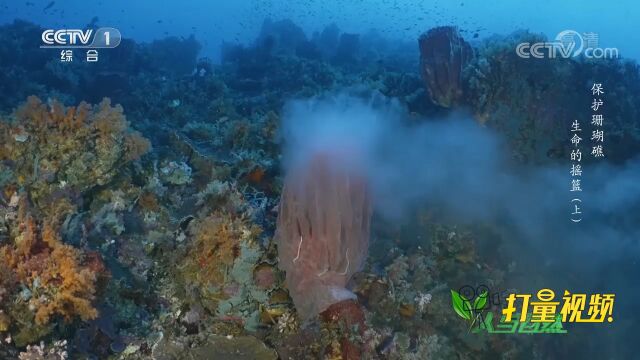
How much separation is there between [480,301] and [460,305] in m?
0.59

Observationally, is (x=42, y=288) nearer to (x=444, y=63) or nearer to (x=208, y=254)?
(x=208, y=254)

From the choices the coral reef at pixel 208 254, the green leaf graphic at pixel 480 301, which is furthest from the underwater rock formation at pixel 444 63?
the green leaf graphic at pixel 480 301

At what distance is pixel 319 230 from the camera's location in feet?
13.8

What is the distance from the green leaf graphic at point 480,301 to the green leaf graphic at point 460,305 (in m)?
A: 0.25

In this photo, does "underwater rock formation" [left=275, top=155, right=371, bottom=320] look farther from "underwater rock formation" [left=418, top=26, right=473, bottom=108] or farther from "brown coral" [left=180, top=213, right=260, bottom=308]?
"underwater rock formation" [left=418, top=26, right=473, bottom=108]

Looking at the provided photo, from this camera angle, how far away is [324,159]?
4.13m

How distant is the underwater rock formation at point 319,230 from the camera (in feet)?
13.6

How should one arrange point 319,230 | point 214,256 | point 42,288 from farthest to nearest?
1. point 214,256
2. point 319,230
3. point 42,288

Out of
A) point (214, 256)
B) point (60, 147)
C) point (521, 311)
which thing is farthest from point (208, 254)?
point (521, 311)

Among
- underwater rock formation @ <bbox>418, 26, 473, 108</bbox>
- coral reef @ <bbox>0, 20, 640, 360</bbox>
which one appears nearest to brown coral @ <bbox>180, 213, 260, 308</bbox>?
coral reef @ <bbox>0, 20, 640, 360</bbox>

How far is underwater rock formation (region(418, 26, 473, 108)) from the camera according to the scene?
8.94 metres

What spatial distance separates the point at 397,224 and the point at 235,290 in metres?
3.05

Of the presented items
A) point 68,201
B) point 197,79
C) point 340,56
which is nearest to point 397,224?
point 68,201

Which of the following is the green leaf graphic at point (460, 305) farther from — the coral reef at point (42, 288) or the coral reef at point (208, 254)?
the coral reef at point (42, 288)
